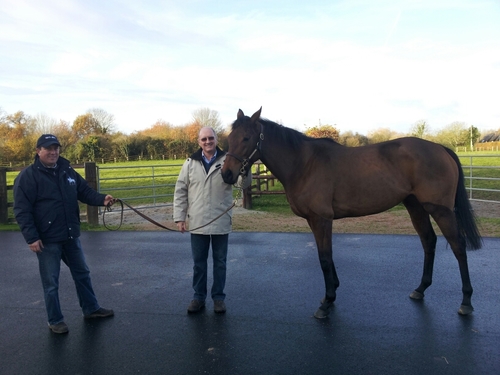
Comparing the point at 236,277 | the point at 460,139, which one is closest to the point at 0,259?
the point at 236,277

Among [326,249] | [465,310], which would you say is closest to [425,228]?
[465,310]

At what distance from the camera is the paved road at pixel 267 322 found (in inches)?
117

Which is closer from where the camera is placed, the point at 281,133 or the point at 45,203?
the point at 45,203

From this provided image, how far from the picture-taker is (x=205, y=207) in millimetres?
3998

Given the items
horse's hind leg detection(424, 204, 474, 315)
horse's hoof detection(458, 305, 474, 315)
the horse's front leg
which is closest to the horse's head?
the horse's front leg

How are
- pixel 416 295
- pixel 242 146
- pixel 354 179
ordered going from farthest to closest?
pixel 416 295
pixel 354 179
pixel 242 146

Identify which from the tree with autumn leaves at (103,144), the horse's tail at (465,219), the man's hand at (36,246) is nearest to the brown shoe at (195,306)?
the man's hand at (36,246)

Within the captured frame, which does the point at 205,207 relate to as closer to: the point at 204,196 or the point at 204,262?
the point at 204,196

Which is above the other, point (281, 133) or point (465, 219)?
point (281, 133)

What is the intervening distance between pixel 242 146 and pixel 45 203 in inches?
73.1

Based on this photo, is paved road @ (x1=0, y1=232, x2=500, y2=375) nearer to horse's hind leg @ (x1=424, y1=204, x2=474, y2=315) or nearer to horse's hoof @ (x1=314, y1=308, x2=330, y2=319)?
horse's hoof @ (x1=314, y1=308, x2=330, y2=319)

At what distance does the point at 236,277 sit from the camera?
5105 mm

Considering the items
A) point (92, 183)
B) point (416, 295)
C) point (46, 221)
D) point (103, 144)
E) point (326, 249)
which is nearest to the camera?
point (46, 221)

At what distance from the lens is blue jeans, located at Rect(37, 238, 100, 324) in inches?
141
